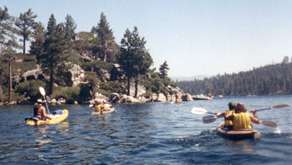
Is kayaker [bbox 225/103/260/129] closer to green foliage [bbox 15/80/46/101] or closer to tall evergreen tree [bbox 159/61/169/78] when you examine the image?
green foliage [bbox 15/80/46/101]

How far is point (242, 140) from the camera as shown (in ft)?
31.3

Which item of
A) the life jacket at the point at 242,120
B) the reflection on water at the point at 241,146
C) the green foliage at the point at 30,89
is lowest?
the reflection on water at the point at 241,146

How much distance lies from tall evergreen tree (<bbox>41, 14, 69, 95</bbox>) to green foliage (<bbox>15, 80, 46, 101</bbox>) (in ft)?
7.83

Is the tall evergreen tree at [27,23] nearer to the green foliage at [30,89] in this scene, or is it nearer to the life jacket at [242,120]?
the green foliage at [30,89]

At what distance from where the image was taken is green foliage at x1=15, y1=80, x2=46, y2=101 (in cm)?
4437

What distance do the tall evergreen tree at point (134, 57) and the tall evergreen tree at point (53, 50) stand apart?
1371 centimetres

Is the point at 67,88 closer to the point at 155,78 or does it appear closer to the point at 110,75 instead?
the point at 110,75

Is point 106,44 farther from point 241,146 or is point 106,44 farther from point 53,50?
point 241,146

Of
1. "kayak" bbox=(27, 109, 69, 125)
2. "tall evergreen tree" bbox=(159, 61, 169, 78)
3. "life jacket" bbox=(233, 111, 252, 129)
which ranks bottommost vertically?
"kayak" bbox=(27, 109, 69, 125)

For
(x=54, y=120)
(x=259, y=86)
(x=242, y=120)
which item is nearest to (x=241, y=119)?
(x=242, y=120)

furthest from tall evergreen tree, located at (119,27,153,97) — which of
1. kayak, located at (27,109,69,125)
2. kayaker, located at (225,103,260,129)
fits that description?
kayaker, located at (225,103,260,129)

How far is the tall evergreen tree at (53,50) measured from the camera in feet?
148

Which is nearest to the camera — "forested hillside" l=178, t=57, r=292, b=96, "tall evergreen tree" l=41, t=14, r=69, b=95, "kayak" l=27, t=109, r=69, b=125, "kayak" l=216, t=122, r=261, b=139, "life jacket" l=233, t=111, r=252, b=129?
"kayak" l=216, t=122, r=261, b=139

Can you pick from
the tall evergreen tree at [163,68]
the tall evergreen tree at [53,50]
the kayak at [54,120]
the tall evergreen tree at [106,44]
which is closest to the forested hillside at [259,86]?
the tall evergreen tree at [163,68]
